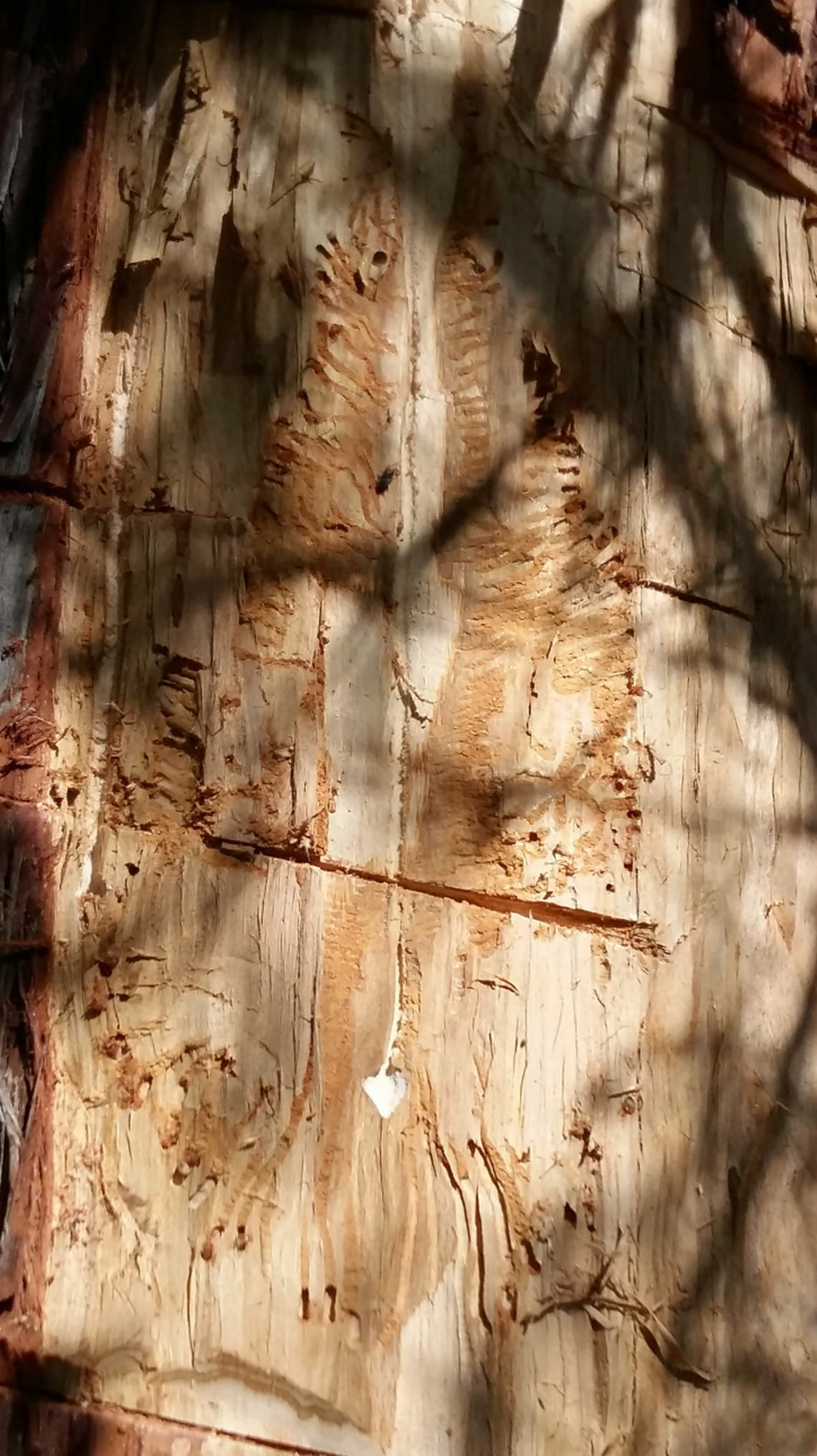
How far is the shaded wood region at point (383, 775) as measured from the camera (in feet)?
4.76

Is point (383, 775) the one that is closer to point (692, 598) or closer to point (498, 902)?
point (498, 902)

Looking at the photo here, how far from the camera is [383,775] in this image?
60.6 inches

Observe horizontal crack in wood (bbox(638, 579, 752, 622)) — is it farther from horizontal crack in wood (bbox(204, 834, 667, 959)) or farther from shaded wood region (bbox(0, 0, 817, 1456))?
horizontal crack in wood (bbox(204, 834, 667, 959))

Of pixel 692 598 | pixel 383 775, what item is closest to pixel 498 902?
pixel 383 775

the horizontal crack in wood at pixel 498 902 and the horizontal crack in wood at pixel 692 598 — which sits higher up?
the horizontal crack in wood at pixel 692 598

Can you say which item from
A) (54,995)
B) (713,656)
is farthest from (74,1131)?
(713,656)

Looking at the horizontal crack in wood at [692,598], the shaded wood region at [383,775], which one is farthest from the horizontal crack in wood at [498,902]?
the horizontal crack in wood at [692,598]

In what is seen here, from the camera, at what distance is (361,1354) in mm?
1441

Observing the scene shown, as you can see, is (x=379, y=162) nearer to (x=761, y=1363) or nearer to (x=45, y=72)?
(x=45, y=72)

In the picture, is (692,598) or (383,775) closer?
(383,775)

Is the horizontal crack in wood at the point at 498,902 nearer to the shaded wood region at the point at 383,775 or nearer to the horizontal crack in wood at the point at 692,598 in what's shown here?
the shaded wood region at the point at 383,775

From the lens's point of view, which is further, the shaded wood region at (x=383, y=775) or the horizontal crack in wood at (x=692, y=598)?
the horizontal crack in wood at (x=692, y=598)

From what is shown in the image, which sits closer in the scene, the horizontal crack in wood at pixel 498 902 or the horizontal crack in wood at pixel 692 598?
the horizontal crack in wood at pixel 498 902

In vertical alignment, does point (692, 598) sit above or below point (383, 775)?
above
